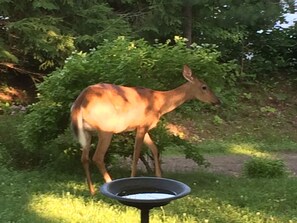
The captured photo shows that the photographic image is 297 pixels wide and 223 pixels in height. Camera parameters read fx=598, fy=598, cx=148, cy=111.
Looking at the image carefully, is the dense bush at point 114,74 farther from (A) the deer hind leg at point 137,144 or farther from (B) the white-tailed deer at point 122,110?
(A) the deer hind leg at point 137,144

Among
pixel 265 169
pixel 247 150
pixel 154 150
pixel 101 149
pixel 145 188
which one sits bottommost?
pixel 247 150

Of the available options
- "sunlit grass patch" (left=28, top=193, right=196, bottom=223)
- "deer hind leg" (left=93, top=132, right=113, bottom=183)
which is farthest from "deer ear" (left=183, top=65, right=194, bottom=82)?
"sunlit grass patch" (left=28, top=193, right=196, bottom=223)

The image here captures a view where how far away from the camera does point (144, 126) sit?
7613 millimetres

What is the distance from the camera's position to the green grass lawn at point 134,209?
598 cm

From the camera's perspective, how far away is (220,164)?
1065cm

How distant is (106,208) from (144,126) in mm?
1625

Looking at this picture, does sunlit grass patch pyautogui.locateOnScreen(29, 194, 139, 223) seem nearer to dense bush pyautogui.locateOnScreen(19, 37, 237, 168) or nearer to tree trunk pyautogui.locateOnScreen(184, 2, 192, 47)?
dense bush pyautogui.locateOnScreen(19, 37, 237, 168)

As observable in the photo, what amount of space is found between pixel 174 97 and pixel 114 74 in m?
0.91

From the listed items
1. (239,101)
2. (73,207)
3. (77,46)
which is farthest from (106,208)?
(239,101)

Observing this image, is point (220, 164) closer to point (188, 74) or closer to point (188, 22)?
point (188, 74)

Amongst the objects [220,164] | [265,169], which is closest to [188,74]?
[265,169]

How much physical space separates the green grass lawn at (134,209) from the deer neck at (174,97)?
1.12 metres

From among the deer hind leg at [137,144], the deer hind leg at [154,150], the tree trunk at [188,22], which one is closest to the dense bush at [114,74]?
the deer hind leg at [154,150]

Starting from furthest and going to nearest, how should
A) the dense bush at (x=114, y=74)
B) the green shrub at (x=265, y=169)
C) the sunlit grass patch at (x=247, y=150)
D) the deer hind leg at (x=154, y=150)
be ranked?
1. the sunlit grass patch at (x=247, y=150)
2. the green shrub at (x=265, y=169)
3. the dense bush at (x=114, y=74)
4. the deer hind leg at (x=154, y=150)
